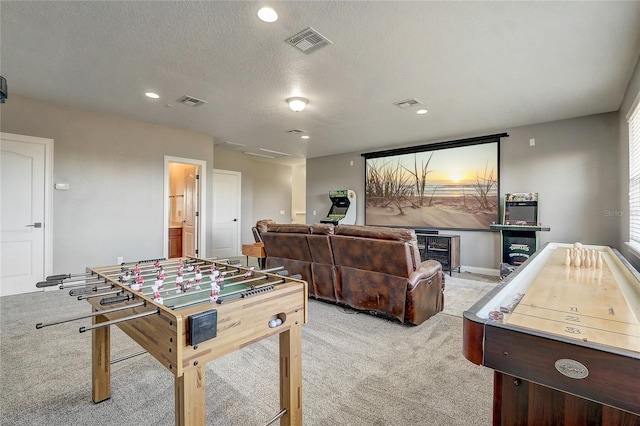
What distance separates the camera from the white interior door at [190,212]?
19.3 ft

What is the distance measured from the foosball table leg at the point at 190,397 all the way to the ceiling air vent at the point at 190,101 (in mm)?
3654

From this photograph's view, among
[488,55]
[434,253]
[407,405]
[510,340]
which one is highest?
[488,55]

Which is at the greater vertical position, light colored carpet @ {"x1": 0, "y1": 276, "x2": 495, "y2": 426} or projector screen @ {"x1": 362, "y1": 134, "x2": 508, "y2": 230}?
projector screen @ {"x1": 362, "y1": 134, "x2": 508, "y2": 230}

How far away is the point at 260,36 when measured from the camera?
2504 mm

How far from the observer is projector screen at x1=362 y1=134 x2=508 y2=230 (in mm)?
5383

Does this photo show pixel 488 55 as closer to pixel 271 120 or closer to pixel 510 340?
pixel 510 340

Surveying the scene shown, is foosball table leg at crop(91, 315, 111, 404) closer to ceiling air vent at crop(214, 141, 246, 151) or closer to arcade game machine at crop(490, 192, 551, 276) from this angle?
arcade game machine at crop(490, 192, 551, 276)

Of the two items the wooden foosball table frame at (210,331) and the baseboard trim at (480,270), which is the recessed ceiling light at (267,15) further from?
the baseboard trim at (480,270)

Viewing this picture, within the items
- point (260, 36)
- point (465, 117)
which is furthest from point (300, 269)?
point (465, 117)

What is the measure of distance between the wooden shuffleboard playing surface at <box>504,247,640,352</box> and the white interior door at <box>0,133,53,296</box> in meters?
5.39

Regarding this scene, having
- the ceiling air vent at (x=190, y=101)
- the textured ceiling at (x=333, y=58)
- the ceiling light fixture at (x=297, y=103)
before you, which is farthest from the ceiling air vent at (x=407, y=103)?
the ceiling air vent at (x=190, y=101)

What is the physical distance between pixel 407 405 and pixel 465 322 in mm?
1064

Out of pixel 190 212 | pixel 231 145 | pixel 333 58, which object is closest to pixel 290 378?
pixel 333 58

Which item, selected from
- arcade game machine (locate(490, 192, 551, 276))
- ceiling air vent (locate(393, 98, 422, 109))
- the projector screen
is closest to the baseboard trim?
arcade game machine (locate(490, 192, 551, 276))
